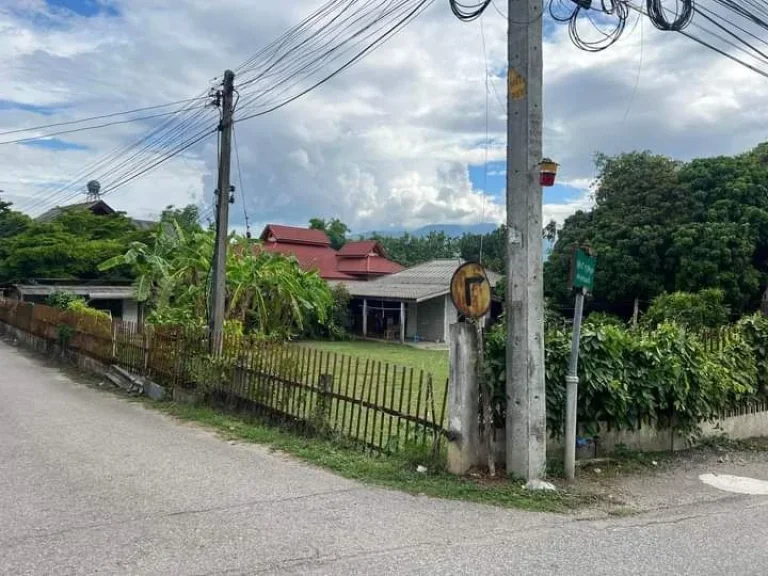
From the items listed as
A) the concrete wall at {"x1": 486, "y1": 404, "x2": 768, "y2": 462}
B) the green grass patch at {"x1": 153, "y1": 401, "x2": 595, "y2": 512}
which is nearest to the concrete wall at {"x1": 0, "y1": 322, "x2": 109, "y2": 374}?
the green grass patch at {"x1": 153, "y1": 401, "x2": 595, "y2": 512}

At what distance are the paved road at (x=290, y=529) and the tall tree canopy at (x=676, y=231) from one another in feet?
66.8

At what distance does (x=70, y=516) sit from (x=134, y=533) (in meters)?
0.82

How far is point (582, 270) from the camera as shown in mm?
6473

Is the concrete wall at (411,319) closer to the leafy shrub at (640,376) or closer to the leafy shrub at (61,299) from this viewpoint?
the leafy shrub at (61,299)

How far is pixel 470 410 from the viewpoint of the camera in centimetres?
655

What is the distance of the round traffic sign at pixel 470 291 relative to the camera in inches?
262

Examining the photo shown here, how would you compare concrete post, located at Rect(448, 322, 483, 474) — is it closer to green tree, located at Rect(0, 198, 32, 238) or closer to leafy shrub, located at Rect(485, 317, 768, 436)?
leafy shrub, located at Rect(485, 317, 768, 436)

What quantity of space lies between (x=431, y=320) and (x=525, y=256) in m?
26.1

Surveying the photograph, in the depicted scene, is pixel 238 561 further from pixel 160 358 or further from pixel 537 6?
pixel 160 358

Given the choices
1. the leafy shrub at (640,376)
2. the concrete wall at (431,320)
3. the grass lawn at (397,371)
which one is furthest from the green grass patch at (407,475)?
the concrete wall at (431,320)

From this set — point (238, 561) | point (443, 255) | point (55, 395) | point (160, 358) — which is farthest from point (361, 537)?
point (443, 255)

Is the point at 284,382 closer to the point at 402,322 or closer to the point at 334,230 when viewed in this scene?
the point at 402,322

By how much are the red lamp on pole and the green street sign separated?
75 centimetres

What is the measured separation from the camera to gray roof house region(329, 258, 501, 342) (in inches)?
1230
